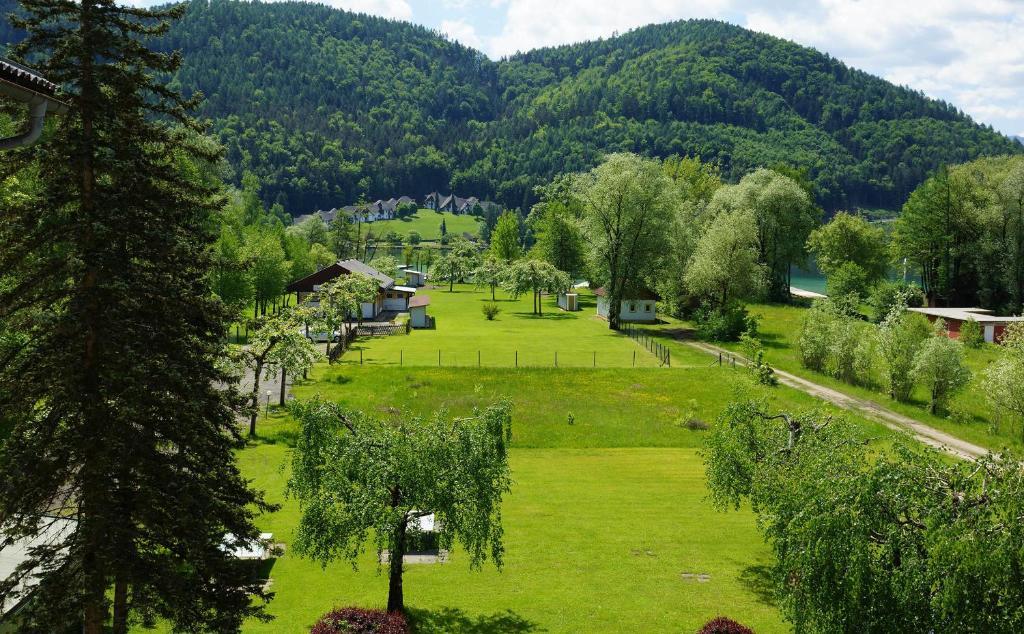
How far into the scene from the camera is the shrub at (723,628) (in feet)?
57.9

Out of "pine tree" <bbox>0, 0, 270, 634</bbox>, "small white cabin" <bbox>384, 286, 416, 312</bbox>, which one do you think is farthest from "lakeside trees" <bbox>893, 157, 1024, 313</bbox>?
"pine tree" <bbox>0, 0, 270, 634</bbox>

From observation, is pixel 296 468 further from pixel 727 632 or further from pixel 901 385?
pixel 901 385

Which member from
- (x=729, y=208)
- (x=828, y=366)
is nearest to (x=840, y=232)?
(x=729, y=208)

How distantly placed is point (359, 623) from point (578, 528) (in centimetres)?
1021

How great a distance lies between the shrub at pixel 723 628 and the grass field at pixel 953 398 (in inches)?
750

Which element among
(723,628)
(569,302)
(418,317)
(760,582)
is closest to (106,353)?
(723,628)

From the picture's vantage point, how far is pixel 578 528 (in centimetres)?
2609

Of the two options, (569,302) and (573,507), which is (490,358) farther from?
(569,302)

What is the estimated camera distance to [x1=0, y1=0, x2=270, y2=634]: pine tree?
1195cm

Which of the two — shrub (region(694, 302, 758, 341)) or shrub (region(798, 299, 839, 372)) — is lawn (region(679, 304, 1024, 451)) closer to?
shrub (region(798, 299, 839, 372))

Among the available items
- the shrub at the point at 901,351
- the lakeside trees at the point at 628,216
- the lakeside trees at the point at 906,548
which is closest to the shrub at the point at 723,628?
the lakeside trees at the point at 906,548

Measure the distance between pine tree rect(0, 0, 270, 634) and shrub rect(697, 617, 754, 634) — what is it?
1053 cm

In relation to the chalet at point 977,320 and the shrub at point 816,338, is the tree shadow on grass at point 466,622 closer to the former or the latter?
the shrub at point 816,338

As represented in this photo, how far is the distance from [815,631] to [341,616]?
1030cm
